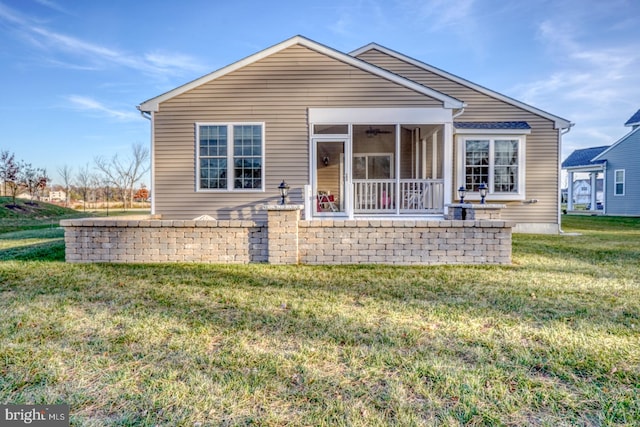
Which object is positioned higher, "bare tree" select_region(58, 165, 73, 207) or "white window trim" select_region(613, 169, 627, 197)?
"bare tree" select_region(58, 165, 73, 207)

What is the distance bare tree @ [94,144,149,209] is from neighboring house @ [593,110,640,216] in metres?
35.1

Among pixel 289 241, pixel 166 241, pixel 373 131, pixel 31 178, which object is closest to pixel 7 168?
pixel 31 178

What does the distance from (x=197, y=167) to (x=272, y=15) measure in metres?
8.33

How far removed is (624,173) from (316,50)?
21160mm

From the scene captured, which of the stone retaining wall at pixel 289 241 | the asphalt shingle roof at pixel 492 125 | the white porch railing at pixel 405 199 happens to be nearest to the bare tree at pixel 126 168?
the white porch railing at pixel 405 199

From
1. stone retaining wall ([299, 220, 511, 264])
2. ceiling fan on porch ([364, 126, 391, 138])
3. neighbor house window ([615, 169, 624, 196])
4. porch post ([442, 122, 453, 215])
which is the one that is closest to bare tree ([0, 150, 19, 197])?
ceiling fan on porch ([364, 126, 391, 138])

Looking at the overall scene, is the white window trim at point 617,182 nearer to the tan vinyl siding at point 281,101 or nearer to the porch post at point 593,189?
the porch post at point 593,189

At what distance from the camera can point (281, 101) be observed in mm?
9523

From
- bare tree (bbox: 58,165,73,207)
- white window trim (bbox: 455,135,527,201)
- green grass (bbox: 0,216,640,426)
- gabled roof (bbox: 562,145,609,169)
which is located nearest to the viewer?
green grass (bbox: 0,216,640,426)

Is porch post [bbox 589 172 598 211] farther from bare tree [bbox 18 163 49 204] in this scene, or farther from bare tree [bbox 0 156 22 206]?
bare tree [bbox 18 163 49 204]

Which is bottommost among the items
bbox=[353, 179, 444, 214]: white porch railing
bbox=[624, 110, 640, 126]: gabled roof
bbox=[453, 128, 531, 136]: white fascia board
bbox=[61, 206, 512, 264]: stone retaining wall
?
bbox=[61, 206, 512, 264]: stone retaining wall

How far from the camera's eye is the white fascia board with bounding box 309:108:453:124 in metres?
9.48

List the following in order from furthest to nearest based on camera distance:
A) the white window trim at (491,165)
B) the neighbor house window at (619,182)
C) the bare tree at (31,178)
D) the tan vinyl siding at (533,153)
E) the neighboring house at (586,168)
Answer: the bare tree at (31,178)
the neighboring house at (586,168)
the neighbor house window at (619,182)
the tan vinyl siding at (533,153)
the white window trim at (491,165)

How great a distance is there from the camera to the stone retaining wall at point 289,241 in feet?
21.2
